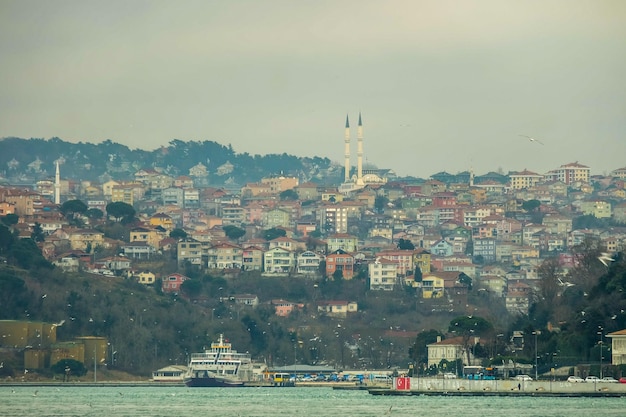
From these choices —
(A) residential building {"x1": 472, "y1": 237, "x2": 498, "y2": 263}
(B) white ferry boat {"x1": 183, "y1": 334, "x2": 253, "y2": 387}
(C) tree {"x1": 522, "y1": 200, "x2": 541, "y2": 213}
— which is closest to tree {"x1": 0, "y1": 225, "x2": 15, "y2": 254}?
(B) white ferry boat {"x1": 183, "y1": 334, "x2": 253, "y2": 387}

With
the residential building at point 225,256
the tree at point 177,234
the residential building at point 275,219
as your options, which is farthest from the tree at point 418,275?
the residential building at point 275,219

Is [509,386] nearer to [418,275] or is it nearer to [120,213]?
[418,275]

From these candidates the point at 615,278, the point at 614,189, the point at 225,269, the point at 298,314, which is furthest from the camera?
the point at 614,189

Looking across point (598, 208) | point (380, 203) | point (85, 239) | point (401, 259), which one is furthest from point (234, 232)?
point (598, 208)

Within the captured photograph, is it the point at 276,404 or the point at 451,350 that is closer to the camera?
the point at 276,404

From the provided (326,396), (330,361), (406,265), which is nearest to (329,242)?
(406,265)

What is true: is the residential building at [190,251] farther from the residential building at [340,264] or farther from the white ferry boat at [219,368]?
the white ferry boat at [219,368]

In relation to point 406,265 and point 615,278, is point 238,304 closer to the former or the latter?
point 406,265

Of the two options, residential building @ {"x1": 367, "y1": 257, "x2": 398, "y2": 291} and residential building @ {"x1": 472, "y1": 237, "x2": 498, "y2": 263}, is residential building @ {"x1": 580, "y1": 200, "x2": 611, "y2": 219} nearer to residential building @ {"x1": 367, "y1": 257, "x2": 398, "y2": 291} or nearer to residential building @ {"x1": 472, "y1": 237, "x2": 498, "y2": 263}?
residential building @ {"x1": 472, "y1": 237, "x2": 498, "y2": 263}
